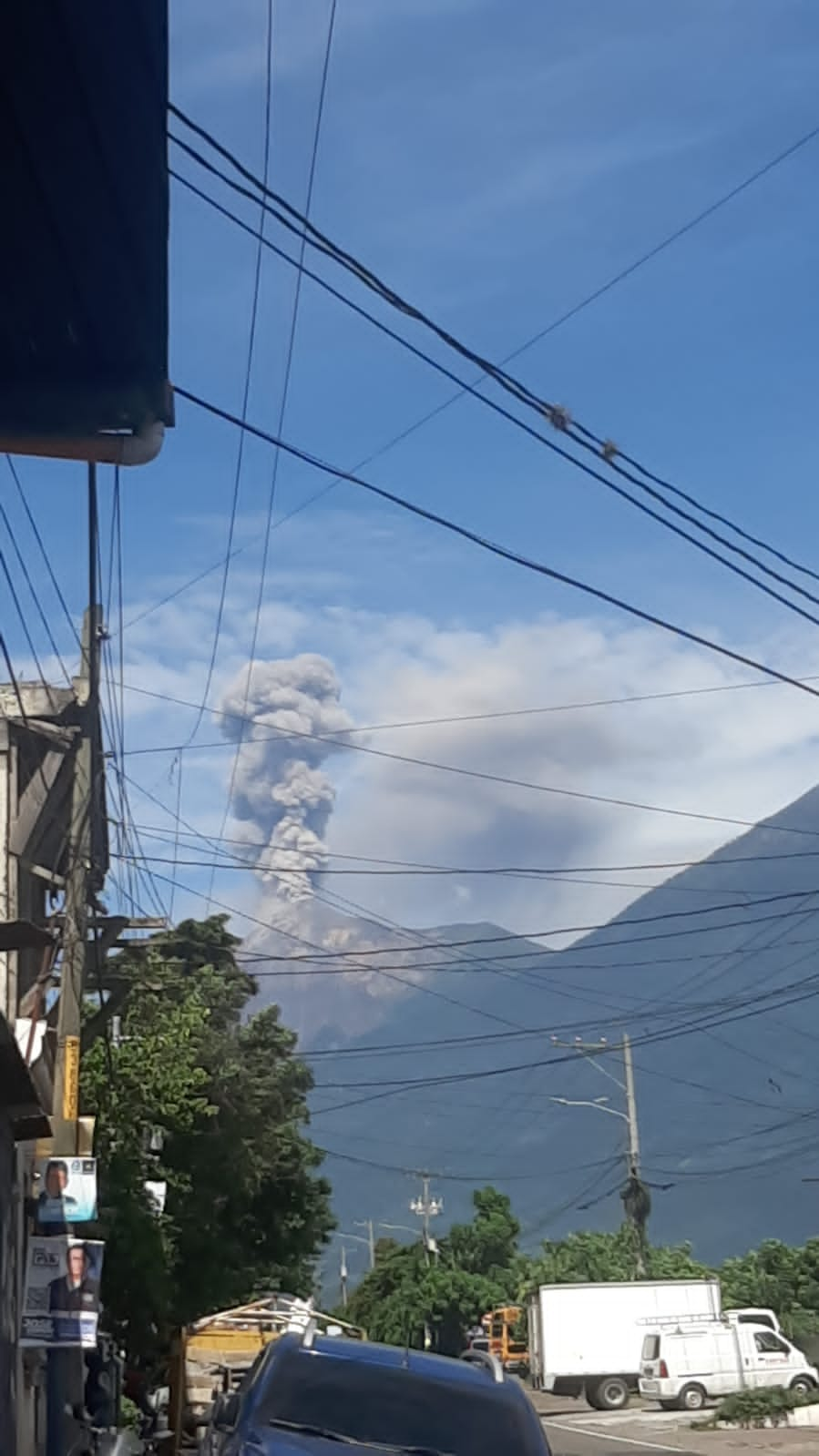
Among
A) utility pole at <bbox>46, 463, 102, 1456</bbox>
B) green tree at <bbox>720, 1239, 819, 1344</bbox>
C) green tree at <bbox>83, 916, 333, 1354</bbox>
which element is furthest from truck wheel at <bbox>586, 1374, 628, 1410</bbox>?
utility pole at <bbox>46, 463, 102, 1456</bbox>

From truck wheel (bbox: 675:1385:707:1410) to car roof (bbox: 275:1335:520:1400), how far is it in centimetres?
3075

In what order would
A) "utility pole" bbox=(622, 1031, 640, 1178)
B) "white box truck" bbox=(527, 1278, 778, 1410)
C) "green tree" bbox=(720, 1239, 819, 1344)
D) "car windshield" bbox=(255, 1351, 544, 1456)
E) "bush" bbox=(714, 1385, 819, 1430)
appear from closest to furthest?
"car windshield" bbox=(255, 1351, 544, 1456) → "bush" bbox=(714, 1385, 819, 1430) → "white box truck" bbox=(527, 1278, 778, 1410) → "utility pole" bbox=(622, 1031, 640, 1178) → "green tree" bbox=(720, 1239, 819, 1344)

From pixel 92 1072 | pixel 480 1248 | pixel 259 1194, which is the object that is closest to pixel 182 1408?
pixel 92 1072

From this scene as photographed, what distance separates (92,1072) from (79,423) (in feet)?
65.7

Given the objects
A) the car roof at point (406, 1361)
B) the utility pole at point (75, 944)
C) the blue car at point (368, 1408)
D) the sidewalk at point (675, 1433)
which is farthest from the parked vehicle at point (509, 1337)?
the blue car at point (368, 1408)

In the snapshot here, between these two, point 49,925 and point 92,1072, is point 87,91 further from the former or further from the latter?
point 92,1072

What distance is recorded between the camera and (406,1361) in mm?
10141

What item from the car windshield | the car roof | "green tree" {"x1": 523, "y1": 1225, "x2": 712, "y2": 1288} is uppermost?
"green tree" {"x1": 523, "y1": 1225, "x2": 712, "y2": 1288}

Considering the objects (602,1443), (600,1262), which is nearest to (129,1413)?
(602,1443)

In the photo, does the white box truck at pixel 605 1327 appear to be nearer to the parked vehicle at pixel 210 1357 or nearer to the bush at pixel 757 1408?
the bush at pixel 757 1408

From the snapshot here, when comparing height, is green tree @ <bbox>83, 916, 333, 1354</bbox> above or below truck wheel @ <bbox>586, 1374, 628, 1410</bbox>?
above

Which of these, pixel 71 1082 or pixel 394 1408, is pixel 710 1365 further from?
pixel 394 1408

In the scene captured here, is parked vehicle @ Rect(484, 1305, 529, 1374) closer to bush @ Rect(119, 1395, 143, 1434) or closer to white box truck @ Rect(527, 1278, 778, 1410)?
white box truck @ Rect(527, 1278, 778, 1410)

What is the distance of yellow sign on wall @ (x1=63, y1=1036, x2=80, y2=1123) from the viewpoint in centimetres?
1617
